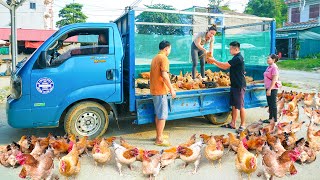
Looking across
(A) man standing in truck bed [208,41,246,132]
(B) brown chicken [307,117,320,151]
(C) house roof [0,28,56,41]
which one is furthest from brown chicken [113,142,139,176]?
(C) house roof [0,28,56,41]

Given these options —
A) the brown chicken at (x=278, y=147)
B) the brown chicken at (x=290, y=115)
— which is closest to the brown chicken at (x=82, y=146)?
the brown chicken at (x=278, y=147)

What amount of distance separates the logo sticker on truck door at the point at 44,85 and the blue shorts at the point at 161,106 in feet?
5.83

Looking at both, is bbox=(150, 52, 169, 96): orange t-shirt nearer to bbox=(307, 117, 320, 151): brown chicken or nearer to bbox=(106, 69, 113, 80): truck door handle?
bbox=(106, 69, 113, 80): truck door handle

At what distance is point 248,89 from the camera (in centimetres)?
674

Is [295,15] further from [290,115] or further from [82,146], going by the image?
[82,146]

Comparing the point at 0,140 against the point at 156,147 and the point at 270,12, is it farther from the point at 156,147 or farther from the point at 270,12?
the point at 270,12

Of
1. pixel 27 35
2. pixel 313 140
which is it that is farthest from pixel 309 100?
pixel 27 35

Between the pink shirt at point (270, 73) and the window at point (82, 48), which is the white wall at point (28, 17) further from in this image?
the pink shirt at point (270, 73)

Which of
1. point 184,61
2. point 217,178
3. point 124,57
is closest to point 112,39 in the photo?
point 124,57

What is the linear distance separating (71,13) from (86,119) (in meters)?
36.5

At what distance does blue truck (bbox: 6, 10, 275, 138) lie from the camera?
17.0 feet

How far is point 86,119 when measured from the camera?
18.2ft

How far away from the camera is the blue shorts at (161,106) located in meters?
5.38

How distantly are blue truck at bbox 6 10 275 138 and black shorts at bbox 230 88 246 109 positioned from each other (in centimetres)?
88
